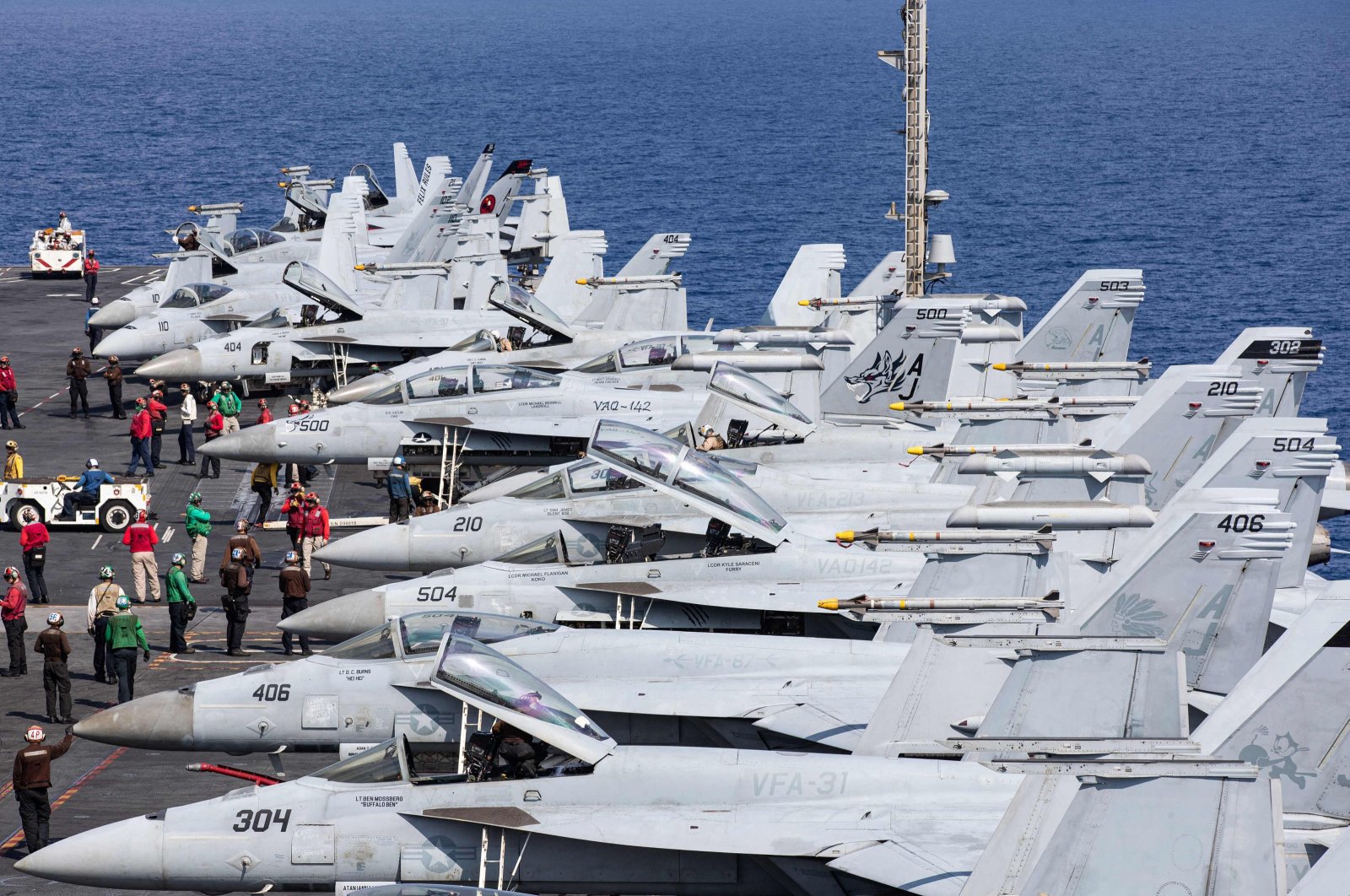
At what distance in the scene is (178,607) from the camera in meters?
25.3

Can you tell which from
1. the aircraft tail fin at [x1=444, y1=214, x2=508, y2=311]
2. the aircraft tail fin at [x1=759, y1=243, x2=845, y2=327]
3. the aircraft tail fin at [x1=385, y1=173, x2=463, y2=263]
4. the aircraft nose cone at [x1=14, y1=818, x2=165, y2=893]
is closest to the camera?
the aircraft nose cone at [x1=14, y1=818, x2=165, y2=893]

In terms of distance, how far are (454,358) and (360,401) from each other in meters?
3.74

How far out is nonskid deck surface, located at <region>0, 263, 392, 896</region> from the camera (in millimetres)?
20328

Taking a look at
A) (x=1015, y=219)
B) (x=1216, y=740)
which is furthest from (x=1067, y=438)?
(x=1015, y=219)

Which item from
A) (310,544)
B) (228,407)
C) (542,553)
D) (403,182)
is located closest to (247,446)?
(310,544)

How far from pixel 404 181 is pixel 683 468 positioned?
4690 centimetres

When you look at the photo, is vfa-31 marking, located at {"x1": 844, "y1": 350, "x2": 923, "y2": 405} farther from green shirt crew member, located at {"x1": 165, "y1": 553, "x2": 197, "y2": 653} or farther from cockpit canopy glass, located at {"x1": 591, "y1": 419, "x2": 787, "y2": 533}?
green shirt crew member, located at {"x1": 165, "y1": 553, "x2": 197, "y2": 653}

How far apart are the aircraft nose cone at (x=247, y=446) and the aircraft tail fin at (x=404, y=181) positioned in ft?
109

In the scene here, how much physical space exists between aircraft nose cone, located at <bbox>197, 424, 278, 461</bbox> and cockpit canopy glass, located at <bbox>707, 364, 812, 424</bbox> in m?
9.38

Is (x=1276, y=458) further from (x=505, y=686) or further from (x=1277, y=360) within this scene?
(x=505, y=686)

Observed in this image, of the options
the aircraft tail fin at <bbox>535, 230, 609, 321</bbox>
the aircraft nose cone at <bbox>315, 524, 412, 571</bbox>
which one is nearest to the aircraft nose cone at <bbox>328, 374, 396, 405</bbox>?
the aircraft nose cone at <bbox>315, 524, 412, 571</bbox>

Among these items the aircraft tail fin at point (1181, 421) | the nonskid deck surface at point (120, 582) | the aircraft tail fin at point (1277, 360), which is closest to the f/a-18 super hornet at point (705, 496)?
the aircraft tail fin at point (1181, 421)

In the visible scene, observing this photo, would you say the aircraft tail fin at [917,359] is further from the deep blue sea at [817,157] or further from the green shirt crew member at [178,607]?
the deep blue sea at [817,157]

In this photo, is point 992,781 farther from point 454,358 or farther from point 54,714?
point 454,358
